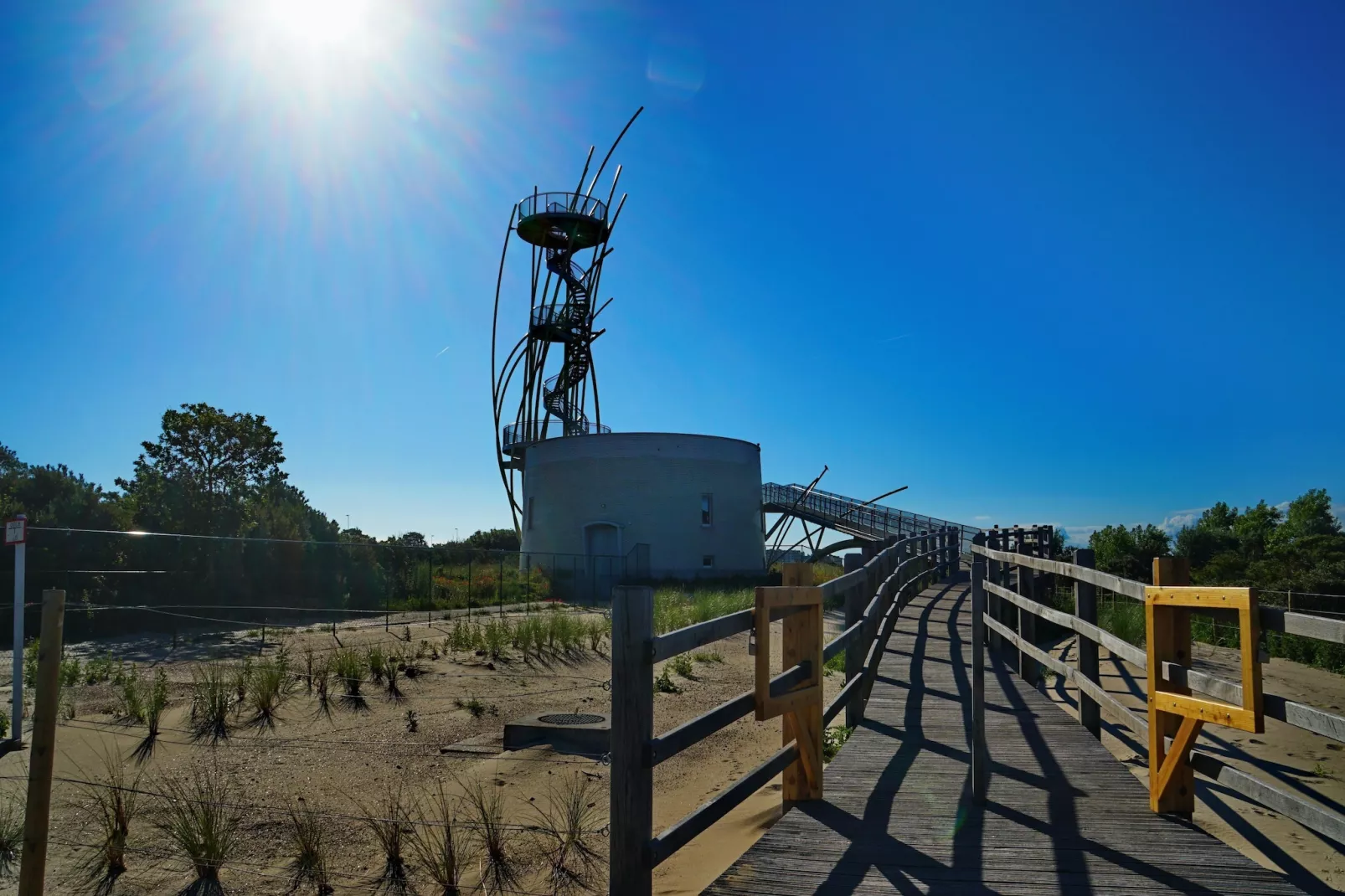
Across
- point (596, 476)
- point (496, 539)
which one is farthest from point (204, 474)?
point (496, 539)

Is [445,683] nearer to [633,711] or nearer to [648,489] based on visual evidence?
[633,711]

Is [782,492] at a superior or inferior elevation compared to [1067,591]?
superior

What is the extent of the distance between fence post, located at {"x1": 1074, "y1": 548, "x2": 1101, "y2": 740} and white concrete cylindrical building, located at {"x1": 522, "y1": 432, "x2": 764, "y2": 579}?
27.3 m

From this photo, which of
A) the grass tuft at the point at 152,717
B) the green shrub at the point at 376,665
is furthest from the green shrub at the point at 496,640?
the grass tuft at the point at 152,717

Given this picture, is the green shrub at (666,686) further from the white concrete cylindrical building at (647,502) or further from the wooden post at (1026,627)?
the white concrete cylindrical building at (647,502)

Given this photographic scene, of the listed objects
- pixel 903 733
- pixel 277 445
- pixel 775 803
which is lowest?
pixel 775 803

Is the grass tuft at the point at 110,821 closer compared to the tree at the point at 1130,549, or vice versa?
the grass tuft at the point at 110,821

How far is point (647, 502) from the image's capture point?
34.7 meters

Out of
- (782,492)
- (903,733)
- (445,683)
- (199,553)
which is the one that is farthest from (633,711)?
(782,492)

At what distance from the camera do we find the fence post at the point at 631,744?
3316mm

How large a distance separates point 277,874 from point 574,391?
1326 inches

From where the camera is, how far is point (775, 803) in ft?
22.7

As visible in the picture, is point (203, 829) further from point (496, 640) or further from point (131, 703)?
point (496, 640)

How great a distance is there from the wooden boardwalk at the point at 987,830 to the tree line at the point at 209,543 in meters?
12.9
